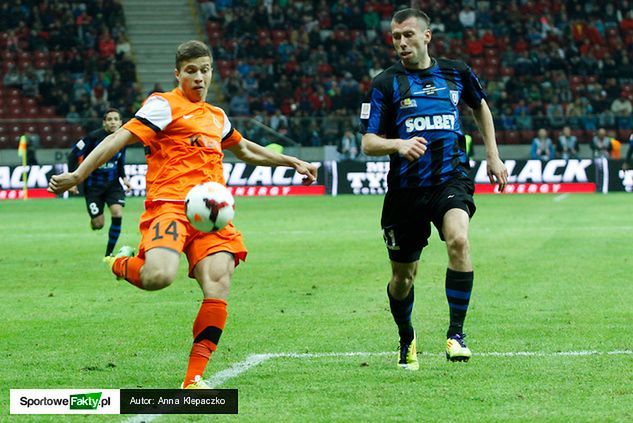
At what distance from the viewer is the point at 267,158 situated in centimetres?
815

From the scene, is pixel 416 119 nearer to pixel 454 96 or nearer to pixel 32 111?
pixel 454 96

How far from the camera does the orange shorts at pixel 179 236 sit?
712cm

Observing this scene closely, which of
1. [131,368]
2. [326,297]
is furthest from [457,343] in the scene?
[326,297]

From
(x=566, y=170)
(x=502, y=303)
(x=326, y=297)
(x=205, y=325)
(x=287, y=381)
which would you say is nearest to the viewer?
(x=205, y=325)

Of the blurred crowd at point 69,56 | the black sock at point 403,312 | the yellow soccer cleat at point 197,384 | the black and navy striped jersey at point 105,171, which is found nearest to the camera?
the yellow soccer cleat at point 197,384

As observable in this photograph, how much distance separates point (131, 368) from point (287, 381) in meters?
1.23

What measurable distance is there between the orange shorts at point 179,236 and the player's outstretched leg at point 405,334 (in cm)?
147

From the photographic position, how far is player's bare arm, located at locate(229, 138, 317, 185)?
26.2ft

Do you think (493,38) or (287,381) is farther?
(493,38)

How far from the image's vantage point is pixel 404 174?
8227mm

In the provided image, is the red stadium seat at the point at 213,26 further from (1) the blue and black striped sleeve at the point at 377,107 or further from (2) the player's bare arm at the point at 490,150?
(1) the blue and black striped sleeve at the point at 377,107

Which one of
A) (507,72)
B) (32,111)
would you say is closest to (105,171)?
(32,111)

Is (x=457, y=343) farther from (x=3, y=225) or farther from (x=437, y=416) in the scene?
(x=3, y=225)

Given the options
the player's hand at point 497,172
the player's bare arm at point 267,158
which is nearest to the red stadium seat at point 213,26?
the player's hand at point 497,172
